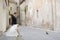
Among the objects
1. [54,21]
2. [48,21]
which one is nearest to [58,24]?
[54,21]

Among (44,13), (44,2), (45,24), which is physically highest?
(44,2)

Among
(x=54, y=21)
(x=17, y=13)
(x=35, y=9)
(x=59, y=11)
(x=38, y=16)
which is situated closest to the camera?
(x=59, y=11)

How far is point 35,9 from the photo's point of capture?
11281 millimetres

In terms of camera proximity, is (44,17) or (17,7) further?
(17,7)

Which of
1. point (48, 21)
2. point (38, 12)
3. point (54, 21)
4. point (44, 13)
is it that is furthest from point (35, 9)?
point (54, 21)

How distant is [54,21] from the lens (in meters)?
7.50

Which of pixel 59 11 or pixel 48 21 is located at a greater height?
pixel 59 11

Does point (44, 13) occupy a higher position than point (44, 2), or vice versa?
point (44, 2)

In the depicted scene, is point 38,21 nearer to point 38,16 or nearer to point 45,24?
point 38,16

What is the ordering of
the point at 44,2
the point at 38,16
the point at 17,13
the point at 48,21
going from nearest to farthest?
the point at 48,21
the point at 44,2
the point at 38,16
the point at 17,13

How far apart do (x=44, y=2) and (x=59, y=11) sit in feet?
8.47

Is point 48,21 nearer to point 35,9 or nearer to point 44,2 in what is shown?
point 44,2

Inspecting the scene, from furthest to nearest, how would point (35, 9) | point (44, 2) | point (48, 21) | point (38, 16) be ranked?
point (35, 9), point (38, 16), point (44, 2), point (48, 21)

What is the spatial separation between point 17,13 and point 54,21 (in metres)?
14.4
